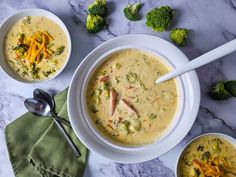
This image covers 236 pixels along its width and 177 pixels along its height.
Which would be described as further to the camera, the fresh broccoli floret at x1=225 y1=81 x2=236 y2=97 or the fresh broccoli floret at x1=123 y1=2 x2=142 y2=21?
the fresh broccoli floret at x1=123 y1=2 x2=142 y2=21

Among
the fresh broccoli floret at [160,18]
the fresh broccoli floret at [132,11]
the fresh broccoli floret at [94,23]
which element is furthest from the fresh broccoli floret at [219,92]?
the fresh broccoli floret at [94,23]

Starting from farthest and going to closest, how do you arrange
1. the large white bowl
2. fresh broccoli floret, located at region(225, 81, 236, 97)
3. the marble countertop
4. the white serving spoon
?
the marble countertop → fresh broccoli floret, located at region(225, 81, 236, 97) → the large white bowl → the white serving spoon

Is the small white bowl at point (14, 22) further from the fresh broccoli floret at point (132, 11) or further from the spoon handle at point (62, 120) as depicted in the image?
the fresh broccoli floret at point (132, 11)

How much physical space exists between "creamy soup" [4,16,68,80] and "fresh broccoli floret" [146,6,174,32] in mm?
487

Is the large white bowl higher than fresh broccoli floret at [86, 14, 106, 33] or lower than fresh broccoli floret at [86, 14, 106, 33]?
lower

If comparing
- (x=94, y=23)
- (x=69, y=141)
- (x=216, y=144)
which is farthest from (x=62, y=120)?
(x=216, y=144)

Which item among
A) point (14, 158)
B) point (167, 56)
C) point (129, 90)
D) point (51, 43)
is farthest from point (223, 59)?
point (14, 158)

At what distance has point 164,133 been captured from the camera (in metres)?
2.09

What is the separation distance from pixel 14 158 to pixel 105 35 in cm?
86

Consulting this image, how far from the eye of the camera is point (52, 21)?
2.34 metres

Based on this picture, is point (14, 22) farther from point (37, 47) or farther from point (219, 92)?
point (219, 92)

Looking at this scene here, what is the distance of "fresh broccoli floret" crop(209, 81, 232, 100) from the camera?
2.14 m

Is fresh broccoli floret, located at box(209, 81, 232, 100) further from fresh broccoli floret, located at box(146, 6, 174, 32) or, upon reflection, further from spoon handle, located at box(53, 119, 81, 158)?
spoon handle, located at box(53, 119, 81, 158)

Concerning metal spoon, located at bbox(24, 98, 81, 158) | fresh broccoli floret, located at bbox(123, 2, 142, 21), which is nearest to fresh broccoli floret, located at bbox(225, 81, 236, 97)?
fresh broccoli floret, located at bbox(123, 2, 142, 21)
